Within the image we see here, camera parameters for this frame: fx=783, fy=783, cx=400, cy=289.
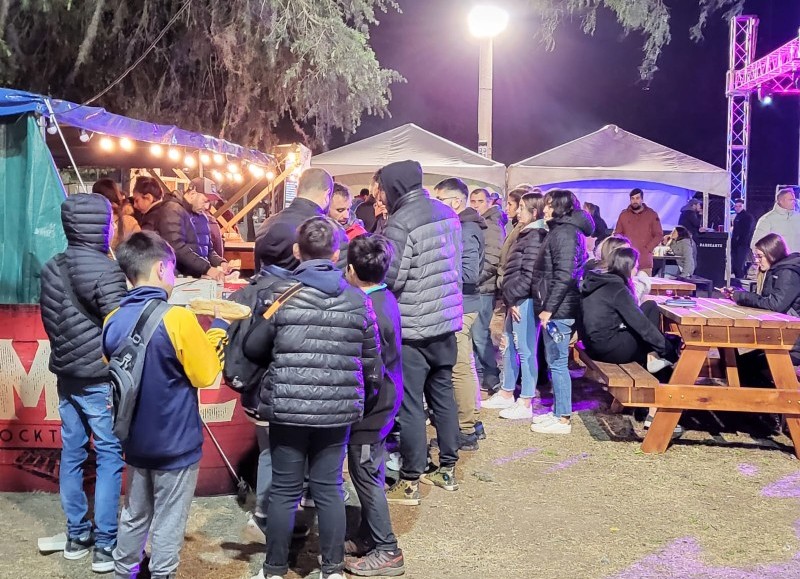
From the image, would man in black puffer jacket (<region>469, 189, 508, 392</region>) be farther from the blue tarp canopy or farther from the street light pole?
the street light pole

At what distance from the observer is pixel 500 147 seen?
37.0 metres

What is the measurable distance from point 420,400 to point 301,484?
4.66 ft

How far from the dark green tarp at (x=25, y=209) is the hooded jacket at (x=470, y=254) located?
3.05 m

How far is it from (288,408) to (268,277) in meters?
0.96

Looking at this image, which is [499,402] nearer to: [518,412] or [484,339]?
[518,412]

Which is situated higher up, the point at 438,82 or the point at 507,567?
the point at 438,82

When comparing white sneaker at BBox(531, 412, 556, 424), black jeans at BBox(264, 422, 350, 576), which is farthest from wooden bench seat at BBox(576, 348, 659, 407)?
black jeans at BBox(264, 422, 350, 576)

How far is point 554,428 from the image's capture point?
643 cm

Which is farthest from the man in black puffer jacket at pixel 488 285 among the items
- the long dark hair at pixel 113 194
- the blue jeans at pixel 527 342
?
the long dark hair at pixel 113 194

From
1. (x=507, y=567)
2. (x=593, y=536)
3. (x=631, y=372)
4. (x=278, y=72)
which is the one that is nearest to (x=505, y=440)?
(x=631, y=372)

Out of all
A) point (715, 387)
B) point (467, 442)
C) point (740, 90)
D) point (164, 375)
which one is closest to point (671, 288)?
point (715, 387)

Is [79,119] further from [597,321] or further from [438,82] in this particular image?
[438,82]

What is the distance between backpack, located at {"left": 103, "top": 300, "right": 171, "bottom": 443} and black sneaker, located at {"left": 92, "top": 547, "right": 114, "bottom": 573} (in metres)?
1.04

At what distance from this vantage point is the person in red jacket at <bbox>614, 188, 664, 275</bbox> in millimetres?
11922
